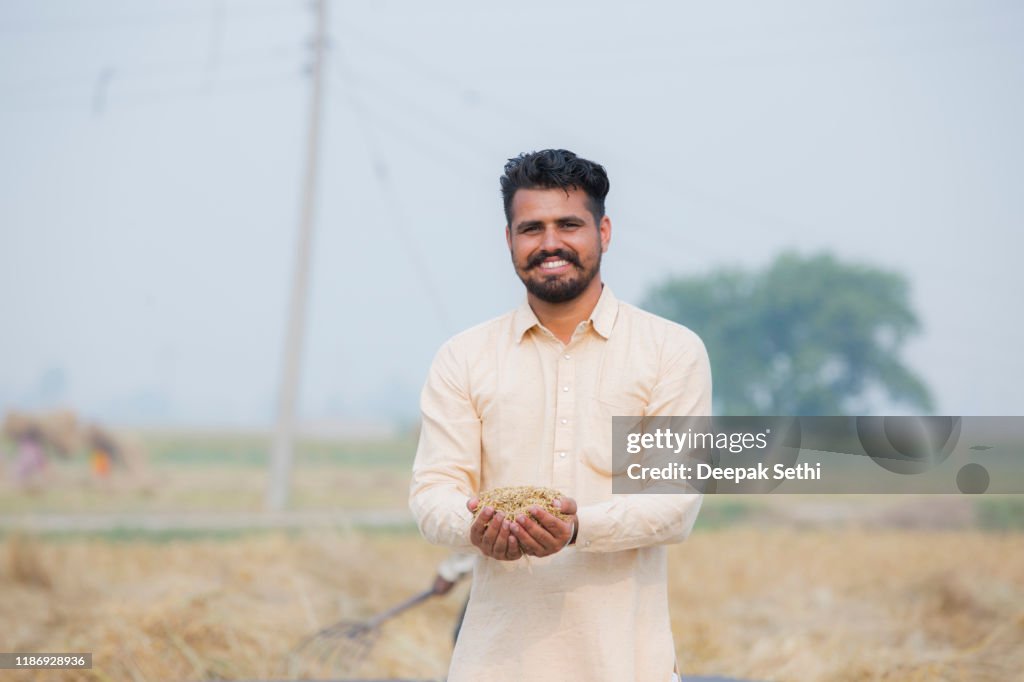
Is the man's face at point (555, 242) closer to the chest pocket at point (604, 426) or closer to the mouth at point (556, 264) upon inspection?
the mouth at point (556, 264)

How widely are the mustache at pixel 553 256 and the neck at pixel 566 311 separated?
3.3 inches

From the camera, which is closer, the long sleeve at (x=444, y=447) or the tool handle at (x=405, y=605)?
the long sleeve at (x=444, y=447)

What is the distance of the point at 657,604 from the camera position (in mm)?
2252

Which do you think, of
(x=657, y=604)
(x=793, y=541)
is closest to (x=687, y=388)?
(x=657, y=604)

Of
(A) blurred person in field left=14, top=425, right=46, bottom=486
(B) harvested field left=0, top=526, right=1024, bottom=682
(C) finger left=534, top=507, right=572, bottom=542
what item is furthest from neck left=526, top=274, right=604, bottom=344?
(A) blurred person in field left=14, top=425, right=46, bottom=486

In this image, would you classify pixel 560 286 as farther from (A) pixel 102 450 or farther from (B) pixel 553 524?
(A) pixel 102 450

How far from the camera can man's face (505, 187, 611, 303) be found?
7.30ft

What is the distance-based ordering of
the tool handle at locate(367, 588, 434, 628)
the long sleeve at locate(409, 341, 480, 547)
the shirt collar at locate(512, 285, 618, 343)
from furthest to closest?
the tool handle at locate(367, 588, 434, 628), the shirt collar at locate(512, 285, 618, 343), the long sleeve at locate(409, 341, 480, 547)

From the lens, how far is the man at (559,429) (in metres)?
2.20

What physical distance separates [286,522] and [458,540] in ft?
37.6

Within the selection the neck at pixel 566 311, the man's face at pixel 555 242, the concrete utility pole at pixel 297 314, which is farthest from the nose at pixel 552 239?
the concrete utility pole at pixel 297 314

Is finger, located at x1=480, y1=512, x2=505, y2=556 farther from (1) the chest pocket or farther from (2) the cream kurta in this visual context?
(1) the chest pocket

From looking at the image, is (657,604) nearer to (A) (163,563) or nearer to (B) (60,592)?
(B) (60,592)

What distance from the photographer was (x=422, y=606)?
21.6 feet
